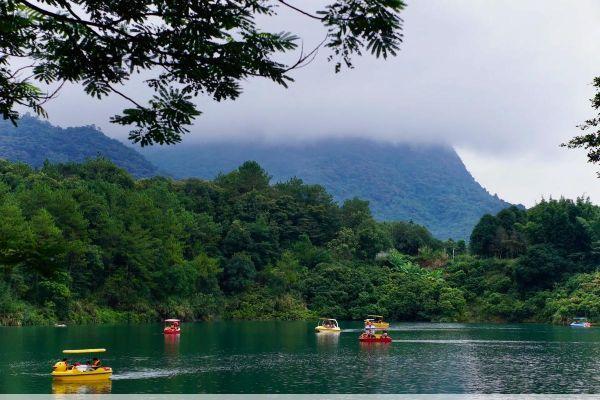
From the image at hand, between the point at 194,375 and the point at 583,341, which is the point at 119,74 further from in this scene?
the point at 583,341

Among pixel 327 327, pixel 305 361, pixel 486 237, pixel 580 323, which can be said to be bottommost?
pixel 305 361

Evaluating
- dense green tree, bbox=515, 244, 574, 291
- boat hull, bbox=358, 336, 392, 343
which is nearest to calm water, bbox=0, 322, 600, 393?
boat hull, bbox=358, 336, 392, 343

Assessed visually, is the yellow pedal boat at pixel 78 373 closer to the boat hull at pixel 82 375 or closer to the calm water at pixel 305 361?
the boat hull at pixel 82 375

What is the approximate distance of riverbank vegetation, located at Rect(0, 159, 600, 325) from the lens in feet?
217

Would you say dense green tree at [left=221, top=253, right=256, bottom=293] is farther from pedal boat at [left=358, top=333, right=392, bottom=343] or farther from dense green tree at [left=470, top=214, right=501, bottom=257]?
pedal boat at [left=358, top=333, right=392, bottom=343]

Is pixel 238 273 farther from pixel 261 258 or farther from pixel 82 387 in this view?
pixel 82 387

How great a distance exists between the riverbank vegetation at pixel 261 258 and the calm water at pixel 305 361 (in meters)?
8.82

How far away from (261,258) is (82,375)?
54.7 metres

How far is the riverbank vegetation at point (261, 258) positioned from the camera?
6606cm

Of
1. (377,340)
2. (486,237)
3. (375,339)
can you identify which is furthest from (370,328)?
(486,237)

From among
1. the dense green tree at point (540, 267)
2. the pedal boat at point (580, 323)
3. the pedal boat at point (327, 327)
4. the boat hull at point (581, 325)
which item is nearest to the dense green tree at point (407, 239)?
the dense green tree at point (540, 267)

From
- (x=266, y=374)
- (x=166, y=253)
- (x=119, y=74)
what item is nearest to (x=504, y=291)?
(x=166, y=253)

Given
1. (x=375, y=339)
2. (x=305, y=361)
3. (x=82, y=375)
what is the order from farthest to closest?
(x=375, y=339), (x=305, y=361), (x=82, y=375)

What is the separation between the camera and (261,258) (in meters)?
86.2
